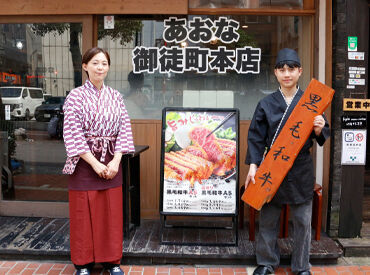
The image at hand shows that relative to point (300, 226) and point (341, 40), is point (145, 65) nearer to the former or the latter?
point (341, 40)

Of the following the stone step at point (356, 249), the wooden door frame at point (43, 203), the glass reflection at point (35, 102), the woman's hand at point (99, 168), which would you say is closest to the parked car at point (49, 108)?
the glass reflection at point (35, 102)

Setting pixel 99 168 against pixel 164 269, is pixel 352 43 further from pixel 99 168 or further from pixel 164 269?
pixel 164 269

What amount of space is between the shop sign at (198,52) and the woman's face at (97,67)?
5.44 feet

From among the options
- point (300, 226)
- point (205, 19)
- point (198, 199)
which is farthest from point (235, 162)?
point (205, 19)

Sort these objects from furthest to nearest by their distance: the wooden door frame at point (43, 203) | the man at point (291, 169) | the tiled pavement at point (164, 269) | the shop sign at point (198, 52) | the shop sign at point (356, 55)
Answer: the shop sign at point (198, 52) → the wooden door frame at point (43, 203) → the shop sign at point (356, 55) → the tiled pavement at point (164, 269) → the man at point (291, 169)

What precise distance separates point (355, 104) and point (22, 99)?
14.3 ft

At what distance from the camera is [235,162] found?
4.40 metres

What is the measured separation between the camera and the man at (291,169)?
145 inches

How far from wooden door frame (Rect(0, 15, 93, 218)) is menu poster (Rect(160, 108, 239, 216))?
1720 mm

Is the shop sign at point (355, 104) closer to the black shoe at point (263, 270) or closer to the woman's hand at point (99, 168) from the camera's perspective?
the black shoe at point (263, 270)

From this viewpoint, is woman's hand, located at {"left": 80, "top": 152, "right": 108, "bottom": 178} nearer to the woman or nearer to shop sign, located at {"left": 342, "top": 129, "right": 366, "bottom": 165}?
the woman

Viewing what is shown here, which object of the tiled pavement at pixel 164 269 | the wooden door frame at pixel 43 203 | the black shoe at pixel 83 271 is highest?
the wooden door frame at pixel 43 203

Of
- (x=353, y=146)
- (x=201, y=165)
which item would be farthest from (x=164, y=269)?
(x=353, y=146)

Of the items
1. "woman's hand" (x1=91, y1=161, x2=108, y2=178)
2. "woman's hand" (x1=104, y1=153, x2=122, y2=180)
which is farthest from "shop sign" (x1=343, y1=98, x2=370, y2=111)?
"woman's hand" (x1=91, y1=161, x2=108, y2=178)
